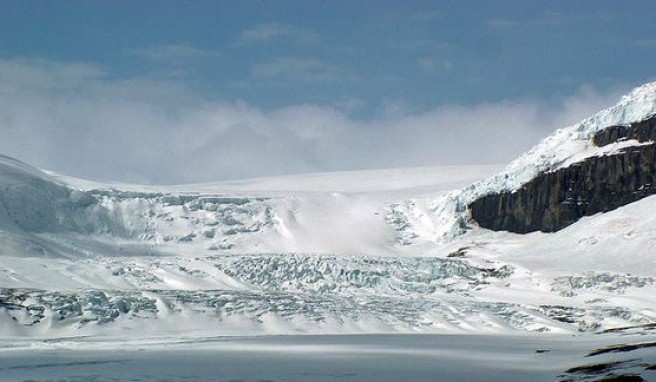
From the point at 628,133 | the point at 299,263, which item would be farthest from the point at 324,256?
the point at 628,133

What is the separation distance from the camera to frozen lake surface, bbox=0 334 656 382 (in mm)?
37656

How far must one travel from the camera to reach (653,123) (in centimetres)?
12219

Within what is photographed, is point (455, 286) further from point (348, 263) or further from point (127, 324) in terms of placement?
point (127, 324)

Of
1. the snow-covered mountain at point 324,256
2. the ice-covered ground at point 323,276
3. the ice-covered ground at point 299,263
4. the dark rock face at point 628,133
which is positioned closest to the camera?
the ice-covered ground at point 323,276

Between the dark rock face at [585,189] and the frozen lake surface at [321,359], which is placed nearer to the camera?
the frozen lake surface at [321,359]

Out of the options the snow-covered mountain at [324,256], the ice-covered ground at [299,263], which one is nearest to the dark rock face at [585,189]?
the snow-covered mountain at [324,256]

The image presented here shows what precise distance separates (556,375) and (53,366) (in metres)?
22.1

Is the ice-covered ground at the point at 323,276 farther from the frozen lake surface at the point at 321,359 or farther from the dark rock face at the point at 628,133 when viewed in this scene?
the dark rock face at the point at 628,133

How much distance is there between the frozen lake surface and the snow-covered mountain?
510 inches

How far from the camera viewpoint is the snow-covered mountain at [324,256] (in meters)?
75.3

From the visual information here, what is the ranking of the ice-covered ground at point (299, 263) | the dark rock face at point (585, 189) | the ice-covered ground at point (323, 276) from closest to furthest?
the ice-covered ground at point (323, 276), the ice-covered ground at point (299, 263), the dark rock face at point (585, 189)

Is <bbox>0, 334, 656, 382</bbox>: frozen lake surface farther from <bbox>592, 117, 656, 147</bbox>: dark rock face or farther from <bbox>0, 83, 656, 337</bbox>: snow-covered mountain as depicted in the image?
<bbox>592, 117, 656, 147</bbox>: dark rock face

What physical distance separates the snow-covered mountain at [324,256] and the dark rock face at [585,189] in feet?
3.37

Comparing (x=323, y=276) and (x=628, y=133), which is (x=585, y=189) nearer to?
(x=628, y=133)
